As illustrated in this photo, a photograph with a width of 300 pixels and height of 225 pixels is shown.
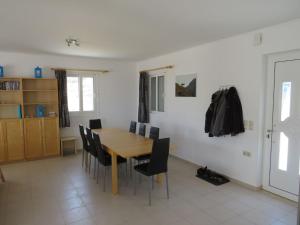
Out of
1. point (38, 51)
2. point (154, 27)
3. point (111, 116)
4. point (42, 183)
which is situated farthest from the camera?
point (111, 116)

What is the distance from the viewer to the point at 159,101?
5.52 m

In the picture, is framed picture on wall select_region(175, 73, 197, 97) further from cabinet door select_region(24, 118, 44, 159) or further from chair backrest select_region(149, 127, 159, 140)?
cabinet door select_region(24, 118, 44, 159)

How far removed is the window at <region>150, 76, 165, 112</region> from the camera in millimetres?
5387

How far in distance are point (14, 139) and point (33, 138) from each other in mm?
363

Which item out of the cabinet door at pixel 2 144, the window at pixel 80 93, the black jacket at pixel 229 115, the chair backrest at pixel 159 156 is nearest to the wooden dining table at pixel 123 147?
the chair backrest at pixel 159 156

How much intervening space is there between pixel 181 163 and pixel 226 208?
1840 millimetres

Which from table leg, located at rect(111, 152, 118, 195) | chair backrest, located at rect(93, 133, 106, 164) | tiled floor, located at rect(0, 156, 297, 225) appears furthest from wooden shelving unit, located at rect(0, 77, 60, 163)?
table leg, located at rect(111, 152, 118, 195)

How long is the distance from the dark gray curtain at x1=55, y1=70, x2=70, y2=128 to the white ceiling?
1.15 m

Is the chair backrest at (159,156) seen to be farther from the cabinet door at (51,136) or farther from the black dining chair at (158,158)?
the cabinet door at (51,136)

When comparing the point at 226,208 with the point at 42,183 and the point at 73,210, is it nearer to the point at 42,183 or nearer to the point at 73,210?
the point at 73,210

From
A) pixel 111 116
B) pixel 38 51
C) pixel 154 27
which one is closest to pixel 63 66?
pixel 38 51

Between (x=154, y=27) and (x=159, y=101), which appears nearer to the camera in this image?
(x=154, y=27)

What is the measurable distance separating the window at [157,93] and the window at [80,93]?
1626 mm

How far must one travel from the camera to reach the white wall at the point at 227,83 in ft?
10.2
